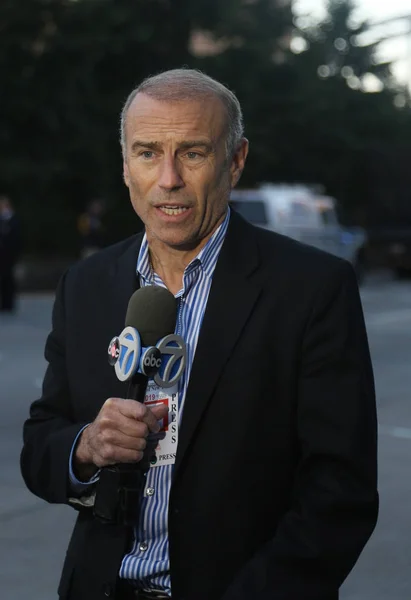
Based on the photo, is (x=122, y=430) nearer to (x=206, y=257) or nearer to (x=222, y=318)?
(x=222, y=318)

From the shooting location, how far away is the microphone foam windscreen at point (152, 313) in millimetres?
2154

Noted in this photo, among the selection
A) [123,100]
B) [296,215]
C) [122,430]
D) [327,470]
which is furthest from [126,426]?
[123,100]

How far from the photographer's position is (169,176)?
2.30m

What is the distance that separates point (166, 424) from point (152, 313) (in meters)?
0.21

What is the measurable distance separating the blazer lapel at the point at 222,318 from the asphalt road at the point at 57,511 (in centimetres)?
301

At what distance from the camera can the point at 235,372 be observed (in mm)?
2227

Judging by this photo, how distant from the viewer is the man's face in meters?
2.29

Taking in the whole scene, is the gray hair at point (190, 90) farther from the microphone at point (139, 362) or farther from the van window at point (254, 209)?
the van window at point (254, 209)

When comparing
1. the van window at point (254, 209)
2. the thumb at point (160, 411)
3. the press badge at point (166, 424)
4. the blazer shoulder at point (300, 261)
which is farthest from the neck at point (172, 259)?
the van window at point (254, 209)

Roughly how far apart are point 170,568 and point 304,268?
58 centimetres

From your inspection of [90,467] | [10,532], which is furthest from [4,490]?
[90,467]

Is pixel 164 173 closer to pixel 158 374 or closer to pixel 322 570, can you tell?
pixel 158 374

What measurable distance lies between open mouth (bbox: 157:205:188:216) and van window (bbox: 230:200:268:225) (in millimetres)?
20949

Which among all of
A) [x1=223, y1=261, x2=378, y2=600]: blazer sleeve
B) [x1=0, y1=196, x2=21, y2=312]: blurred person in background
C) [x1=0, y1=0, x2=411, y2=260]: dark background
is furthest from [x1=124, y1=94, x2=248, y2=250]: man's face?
[x1=0, y1=0, x2=411, y2=260]: dark background
